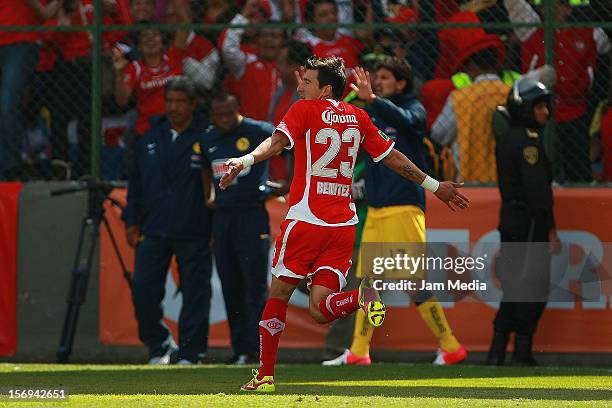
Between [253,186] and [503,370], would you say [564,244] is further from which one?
[253,186]

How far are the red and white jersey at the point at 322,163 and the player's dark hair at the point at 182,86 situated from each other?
12.1ft

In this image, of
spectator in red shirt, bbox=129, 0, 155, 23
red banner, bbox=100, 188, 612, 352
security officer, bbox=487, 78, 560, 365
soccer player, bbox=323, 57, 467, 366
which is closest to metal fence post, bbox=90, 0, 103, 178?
spectator in red shirt, bbox=129, 0, 155, 23

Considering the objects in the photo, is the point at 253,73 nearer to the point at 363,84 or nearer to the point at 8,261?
the point at 8,261

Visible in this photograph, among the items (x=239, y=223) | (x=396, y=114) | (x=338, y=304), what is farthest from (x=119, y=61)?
(x=338, y=304)

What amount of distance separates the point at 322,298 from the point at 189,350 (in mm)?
3711

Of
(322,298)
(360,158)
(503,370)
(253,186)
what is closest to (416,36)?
(360,158)

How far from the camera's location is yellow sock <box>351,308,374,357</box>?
37.4ft

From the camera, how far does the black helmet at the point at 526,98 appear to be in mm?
11594

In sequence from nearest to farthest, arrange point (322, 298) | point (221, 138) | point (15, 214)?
point (322, 298) → point (221, 138) → point (15, 214)

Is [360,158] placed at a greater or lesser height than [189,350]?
greater

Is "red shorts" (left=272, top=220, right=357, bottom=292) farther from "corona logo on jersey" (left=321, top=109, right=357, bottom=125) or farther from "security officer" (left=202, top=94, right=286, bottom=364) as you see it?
"security officer" (left=202, top=94, right=286, bottom=364)

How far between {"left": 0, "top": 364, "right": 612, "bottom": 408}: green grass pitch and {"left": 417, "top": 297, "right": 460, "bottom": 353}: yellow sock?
8.9 inches

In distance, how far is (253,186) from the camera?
11672mm

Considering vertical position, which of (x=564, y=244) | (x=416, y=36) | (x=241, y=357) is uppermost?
(x=416, y=36)
